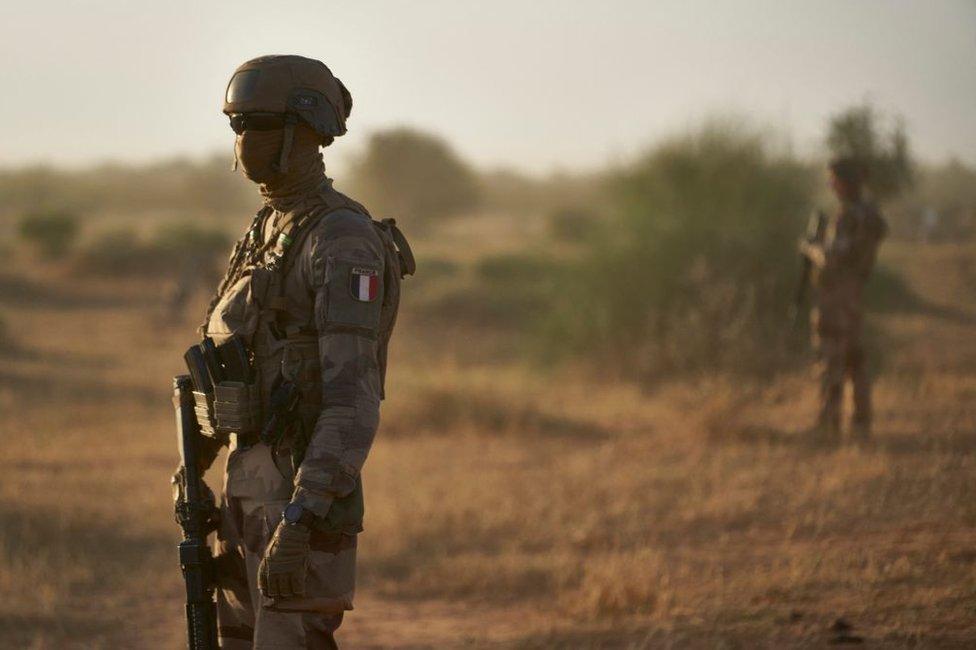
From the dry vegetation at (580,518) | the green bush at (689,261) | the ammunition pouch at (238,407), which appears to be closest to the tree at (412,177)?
the green bush at (689,261)

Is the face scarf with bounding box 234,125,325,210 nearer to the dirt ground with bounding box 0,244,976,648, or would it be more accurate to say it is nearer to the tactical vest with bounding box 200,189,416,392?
the tactical vest with bounding box 200,189,416,392

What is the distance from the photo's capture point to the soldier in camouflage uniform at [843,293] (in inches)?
307

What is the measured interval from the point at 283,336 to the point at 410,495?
4367 millimetres

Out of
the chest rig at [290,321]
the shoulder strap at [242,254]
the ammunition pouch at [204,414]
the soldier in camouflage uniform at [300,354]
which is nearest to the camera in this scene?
the soldier in camouflage uniform at [300,354]

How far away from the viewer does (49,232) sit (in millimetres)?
29656

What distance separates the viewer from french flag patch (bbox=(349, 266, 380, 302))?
2723 millimetres

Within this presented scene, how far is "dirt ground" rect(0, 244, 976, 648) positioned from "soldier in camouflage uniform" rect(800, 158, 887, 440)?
36 centimetres

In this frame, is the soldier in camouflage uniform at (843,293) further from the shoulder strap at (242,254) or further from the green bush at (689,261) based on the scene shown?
the shoulder strap at (242,254)

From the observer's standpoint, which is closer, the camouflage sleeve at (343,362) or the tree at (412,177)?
the camouflage sleeve at (343,362)

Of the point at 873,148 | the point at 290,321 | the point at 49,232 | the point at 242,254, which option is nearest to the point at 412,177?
the point at 49,232

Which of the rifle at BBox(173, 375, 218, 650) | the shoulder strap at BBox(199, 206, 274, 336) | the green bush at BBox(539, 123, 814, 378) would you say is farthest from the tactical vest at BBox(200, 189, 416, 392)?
the green bush at BBox(539, 123, 814, 378)

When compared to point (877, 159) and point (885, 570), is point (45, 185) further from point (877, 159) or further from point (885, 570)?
point (885, 570)

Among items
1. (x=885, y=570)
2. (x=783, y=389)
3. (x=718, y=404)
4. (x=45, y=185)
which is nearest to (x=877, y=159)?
(x=783, y=389)

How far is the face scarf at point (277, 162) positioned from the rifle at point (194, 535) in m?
0.57
